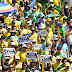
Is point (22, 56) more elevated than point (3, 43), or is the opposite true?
point (3, 43)

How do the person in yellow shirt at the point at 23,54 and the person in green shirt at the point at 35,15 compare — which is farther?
the person in green shirt at the point at 35,15

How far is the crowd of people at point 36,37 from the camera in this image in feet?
17.7

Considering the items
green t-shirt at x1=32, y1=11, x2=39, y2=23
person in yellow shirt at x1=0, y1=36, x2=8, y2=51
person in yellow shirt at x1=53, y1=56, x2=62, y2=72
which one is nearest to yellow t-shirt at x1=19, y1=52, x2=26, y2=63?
person in yellow shirt at x1=0, y1=36, x2=8, y2=51

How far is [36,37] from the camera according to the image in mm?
6539

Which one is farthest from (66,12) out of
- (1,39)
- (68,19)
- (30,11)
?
(1,39)

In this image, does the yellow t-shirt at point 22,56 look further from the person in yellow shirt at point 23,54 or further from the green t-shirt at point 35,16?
the green t-shirt at point 35,16

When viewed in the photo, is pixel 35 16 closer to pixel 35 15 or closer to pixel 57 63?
pixel 35 15

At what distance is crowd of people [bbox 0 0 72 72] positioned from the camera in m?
5.41

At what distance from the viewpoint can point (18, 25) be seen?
7.58 meters

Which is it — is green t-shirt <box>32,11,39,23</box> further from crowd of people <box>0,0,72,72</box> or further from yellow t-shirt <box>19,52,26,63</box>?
yellow t-shirt <box>19,52,26,63</box>

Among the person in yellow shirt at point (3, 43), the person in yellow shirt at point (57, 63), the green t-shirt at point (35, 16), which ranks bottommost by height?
the person in yellow shirt at point (57, 63)

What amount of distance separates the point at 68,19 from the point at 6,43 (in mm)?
2230

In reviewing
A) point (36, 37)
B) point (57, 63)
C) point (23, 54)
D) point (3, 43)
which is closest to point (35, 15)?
point (36, 37)

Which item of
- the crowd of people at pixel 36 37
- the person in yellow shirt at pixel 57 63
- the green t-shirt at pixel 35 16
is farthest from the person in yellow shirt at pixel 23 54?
the green t-shirt at pixel 35 16
